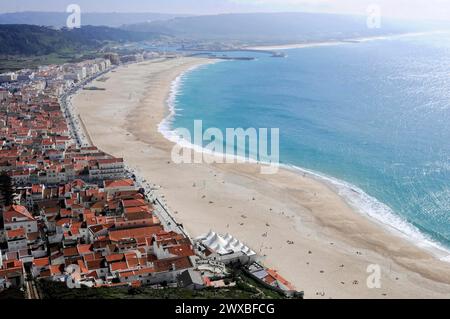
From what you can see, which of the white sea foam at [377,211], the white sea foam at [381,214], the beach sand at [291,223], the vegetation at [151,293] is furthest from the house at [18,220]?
the white sea foam at [381,214]

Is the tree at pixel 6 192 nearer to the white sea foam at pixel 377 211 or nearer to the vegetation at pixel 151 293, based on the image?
the vegetation at pixel 151 293

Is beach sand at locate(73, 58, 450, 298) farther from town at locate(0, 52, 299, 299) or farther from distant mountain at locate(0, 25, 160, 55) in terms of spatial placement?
distant mountain at locate(0, 25, 160, 55)

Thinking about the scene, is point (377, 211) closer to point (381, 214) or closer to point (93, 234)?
point (381, 214)

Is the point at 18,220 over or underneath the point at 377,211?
over

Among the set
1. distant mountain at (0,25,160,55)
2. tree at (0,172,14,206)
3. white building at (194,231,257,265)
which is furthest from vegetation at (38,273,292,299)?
distant mountain at (0,25,160,55)

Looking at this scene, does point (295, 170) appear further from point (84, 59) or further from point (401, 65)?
point (84, 59)

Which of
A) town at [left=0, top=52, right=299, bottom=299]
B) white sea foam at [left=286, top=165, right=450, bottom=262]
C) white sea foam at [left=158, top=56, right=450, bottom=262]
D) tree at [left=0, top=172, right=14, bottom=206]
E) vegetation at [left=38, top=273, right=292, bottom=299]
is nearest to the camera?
vegetation at [left=38, top=273, right=292, bottom=299]

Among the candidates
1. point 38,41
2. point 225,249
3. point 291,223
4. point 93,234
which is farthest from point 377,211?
point 38,41
